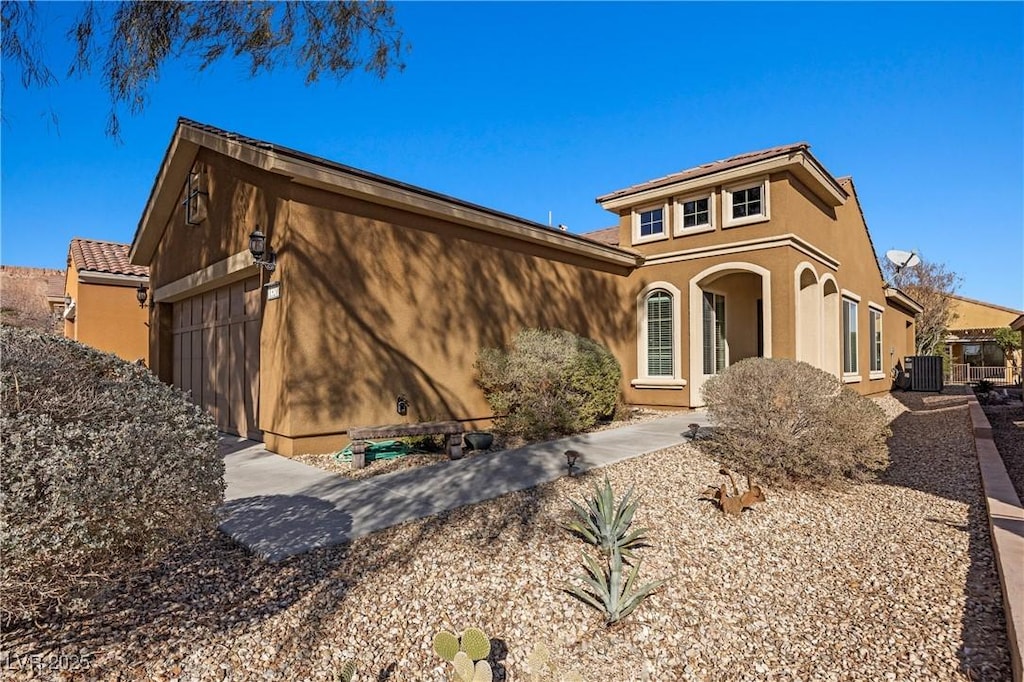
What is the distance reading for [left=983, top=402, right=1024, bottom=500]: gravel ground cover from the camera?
6.65 meters

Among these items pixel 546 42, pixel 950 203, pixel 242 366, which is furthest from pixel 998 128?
pixel 242 366

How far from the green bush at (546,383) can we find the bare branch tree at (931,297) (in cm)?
2540

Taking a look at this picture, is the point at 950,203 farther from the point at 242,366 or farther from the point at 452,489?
the point at 242,366

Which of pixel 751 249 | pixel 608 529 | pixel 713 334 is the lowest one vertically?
pixel 608 529

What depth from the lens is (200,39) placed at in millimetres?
4840

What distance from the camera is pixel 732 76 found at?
11156 millimetres

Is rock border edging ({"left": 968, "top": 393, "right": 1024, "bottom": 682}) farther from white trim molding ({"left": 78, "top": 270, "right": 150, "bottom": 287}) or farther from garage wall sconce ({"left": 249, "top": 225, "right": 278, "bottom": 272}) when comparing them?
white trim molding ({"left": 78, "top": 270, "right": 150, "bottom": 287})

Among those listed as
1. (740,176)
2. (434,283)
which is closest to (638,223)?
(740,176)

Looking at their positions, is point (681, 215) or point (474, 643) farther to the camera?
point (681, 215)

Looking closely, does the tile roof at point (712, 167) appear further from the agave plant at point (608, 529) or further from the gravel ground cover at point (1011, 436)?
the agave plant at point (608, 529)

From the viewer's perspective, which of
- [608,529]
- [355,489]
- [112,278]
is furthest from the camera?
[112,278]

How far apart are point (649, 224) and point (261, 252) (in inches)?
391

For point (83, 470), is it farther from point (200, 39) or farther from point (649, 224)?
point (649, 224)

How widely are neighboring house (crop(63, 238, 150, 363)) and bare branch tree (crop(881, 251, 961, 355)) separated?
3316 centimetres
